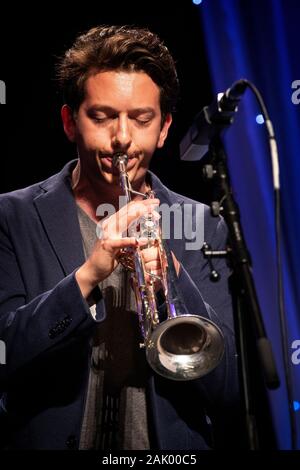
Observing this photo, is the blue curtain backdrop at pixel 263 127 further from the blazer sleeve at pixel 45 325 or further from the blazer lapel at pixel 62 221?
the blazer sleeve at pixel 45 325

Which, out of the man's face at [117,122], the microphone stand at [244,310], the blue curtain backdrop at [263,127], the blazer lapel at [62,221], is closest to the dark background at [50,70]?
the blue curtain backdrop at [263,127]

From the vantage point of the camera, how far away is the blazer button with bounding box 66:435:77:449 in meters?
1.87

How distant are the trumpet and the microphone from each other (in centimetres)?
38

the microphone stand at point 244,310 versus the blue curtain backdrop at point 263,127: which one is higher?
the blue curtain backdrop at point 263,127

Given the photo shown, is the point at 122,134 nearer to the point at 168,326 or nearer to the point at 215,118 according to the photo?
the point at 215,118

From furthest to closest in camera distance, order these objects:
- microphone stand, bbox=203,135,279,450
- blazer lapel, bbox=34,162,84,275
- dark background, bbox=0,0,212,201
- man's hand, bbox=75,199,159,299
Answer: dark background, bbox=0,0,212,201
blazer lapel, bbox=34,162,84,275
man's hand, bbox=75,199,159,299
microphone stand, bbox=203,135,279,450

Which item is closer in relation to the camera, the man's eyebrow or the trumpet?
the trumpet

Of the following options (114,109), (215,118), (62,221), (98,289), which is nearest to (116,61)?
(114,109)

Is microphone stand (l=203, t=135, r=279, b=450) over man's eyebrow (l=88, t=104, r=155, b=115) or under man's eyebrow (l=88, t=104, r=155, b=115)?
under

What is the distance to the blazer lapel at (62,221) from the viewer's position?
2.08 m

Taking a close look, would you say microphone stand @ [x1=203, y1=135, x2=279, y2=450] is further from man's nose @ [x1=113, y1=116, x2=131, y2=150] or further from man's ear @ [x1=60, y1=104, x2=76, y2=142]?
man's ear @ [x1=60, y1=104, x2=76, y2=142]

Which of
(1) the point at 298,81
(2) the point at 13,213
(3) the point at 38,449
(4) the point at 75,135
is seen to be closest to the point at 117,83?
(4) the point at 75,135

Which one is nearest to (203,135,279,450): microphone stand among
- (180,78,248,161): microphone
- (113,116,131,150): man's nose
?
(180,78,248,161): microphone

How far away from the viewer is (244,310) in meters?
1.46
